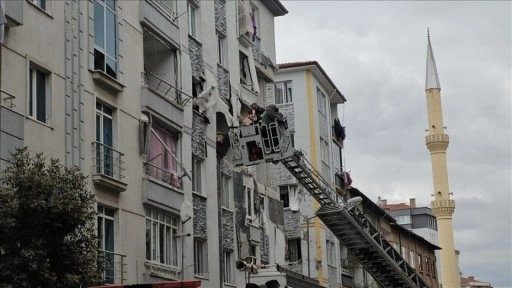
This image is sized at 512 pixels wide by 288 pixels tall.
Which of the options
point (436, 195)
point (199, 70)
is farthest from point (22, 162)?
point (436, 195)

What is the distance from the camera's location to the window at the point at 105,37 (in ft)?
90.2

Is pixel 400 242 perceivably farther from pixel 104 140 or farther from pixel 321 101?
pixel 104 140

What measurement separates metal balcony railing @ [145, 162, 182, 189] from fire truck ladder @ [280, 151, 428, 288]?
3.87 meters

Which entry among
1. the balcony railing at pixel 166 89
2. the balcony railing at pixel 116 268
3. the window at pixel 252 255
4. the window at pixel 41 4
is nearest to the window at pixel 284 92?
the window at pixel 252 255

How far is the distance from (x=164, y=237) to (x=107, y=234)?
3964 millimetres

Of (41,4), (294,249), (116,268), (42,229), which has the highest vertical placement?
(41,4)

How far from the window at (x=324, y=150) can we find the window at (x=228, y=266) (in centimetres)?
1863

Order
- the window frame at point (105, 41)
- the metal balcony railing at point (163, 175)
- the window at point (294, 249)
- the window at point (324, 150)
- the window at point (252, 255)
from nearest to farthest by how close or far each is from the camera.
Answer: the window frame at point (105, 41)
the metal balcony railing at point (163, 175)
the window at point (252, 255)
the window at point (294, 249)
the window at point (324, 150)

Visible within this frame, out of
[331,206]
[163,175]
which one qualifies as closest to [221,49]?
[331,206]

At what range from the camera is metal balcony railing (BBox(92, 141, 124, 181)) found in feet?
87.3

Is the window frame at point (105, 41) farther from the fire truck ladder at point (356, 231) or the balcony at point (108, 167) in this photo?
the fire truck ladder at point (356, 231)

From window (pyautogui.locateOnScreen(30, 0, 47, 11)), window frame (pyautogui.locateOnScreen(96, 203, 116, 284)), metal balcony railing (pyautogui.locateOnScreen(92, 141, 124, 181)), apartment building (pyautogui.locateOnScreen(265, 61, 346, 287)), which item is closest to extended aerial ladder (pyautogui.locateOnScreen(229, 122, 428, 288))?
metal balcony railing (pyautogui.locateOnScreen(92, 141, 124, 181))

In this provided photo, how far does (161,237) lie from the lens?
1210 inches

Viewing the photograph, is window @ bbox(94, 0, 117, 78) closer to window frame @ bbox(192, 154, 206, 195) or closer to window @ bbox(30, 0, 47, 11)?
window @ bbox(30, 0, 47, 11)
